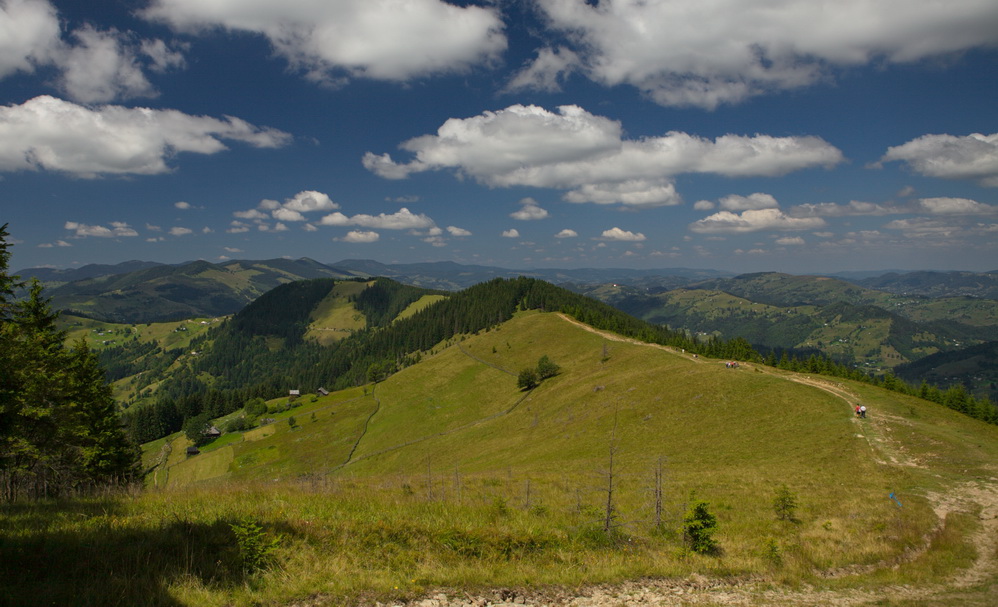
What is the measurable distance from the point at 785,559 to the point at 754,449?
84.0ft

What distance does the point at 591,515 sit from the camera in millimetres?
17844

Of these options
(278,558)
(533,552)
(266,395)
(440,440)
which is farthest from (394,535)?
(266,395)

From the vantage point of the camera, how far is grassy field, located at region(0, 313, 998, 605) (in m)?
8.00

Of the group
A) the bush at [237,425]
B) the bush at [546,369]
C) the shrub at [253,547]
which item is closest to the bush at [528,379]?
the bush at [546,369]

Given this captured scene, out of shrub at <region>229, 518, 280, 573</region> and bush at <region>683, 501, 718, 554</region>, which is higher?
shrub at <region>229, 518, 280, 573</region>

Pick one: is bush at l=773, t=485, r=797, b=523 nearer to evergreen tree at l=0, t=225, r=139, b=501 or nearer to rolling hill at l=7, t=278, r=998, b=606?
rolling hill at l=7, t=278, r=998, b=606

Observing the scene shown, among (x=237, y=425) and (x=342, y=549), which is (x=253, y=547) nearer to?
(x=342, y=549)

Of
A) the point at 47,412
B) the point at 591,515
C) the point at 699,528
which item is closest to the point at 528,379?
the point at 591,515

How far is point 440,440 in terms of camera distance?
74875 mm

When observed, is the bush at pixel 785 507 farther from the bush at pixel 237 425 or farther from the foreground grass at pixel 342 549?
the bush at pixel 237 425

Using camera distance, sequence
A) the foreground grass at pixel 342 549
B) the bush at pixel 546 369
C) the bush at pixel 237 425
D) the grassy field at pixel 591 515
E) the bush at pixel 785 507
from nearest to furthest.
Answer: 1. the foreground grass at pixel 342 549
2. the grassy field at pixel 591 515
3. the bush at pixel 785 507
4. the bush at pixel 546 369
5. the bush at pixel 237 425

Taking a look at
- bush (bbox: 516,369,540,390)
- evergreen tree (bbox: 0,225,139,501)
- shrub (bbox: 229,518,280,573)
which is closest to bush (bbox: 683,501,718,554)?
shrub (bbox: 229,518,280,573)

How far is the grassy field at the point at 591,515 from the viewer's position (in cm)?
800

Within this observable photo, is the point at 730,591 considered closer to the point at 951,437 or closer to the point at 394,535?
the point at 394,535
